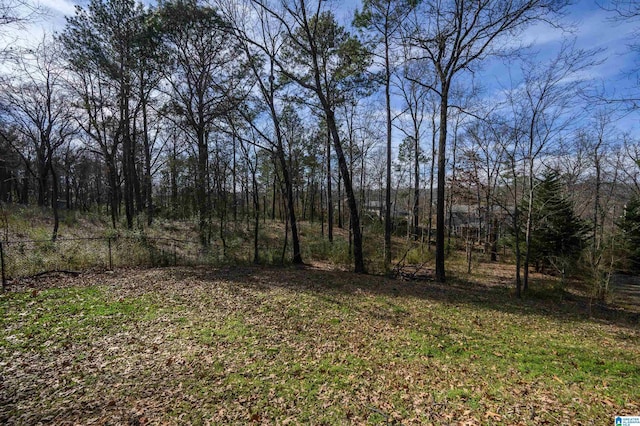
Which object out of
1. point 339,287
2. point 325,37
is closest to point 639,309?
point 339,287

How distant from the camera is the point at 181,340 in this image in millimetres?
4949

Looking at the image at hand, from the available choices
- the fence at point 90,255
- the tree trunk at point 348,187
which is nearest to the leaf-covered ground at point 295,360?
the fence at point 90,255

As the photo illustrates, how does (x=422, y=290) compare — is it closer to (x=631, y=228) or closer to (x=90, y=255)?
(x=90, y=255)

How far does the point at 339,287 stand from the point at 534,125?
8.83 meters

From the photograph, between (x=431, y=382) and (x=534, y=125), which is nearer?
(x=431, y=382)

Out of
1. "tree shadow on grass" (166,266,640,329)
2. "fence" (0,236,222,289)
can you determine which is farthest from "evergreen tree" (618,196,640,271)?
"fence" (0,236,222,289)

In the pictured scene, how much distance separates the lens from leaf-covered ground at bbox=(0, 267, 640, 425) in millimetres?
3262

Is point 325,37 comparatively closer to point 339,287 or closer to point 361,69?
point 361,69

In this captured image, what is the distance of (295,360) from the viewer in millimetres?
4410

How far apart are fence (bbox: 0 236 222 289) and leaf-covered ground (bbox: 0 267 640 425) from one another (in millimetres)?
1173

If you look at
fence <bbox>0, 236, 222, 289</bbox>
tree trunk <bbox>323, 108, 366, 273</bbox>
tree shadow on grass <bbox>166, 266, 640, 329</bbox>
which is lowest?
tree shadow on grass <bbox>166, 266, 640, 329</bbox>

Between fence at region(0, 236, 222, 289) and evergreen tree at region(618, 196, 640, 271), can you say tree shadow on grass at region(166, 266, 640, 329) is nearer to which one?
fence at region(0, 236, 222, 289)

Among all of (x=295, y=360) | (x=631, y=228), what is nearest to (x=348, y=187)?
(x=295, y=360)

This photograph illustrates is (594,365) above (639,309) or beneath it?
above
